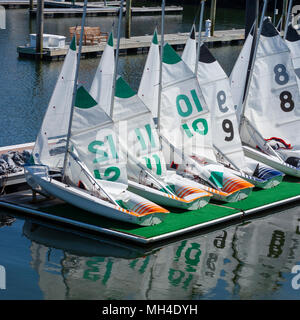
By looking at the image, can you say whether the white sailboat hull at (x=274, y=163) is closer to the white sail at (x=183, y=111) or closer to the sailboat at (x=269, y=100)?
the sailboat at (x=269, y=100)

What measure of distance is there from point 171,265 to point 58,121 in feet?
17.2

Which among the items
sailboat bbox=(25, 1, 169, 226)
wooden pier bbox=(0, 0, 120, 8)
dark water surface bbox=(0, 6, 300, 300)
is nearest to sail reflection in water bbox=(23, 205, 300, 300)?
dark water surface bbox=(0, 6, 300, 300)

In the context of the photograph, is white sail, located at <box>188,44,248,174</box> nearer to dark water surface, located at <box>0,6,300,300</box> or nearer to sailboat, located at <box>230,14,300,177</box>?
sailboat, located at <box>230,14,300,177</box>

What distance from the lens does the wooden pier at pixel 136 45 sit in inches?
1586

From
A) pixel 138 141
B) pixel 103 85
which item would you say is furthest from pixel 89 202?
pixel 103 85

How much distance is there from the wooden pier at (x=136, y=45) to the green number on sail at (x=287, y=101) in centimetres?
1906

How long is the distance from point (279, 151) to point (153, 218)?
741 cm

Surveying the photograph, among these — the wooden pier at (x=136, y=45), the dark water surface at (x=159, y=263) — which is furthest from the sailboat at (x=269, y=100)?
the wooden pier at (x=136, y=45)

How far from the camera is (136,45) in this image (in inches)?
1780

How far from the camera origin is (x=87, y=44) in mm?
43031

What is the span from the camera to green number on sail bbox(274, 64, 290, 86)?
23.7 m

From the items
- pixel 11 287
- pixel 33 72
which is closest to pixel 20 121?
pixel 33 72

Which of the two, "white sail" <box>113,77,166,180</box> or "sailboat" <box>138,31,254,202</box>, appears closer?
"white sail" <box>113,77,166,180</box>
